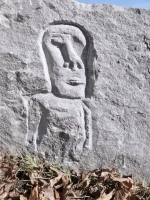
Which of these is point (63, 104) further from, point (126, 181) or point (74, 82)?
point (126, 181)

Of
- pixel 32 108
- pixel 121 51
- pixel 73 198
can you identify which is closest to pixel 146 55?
pixel 121 51

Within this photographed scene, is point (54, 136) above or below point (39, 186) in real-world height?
above

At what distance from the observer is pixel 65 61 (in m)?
2.44

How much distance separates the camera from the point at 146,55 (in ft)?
8.21

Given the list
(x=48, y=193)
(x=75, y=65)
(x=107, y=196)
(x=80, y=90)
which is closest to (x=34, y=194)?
(x=48, y=193)

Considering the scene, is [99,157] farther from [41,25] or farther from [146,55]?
[41,25]

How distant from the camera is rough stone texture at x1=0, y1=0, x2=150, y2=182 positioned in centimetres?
238

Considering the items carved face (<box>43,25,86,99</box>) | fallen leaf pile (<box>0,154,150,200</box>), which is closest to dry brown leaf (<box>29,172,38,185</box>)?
fallen leaf pile (<box>0,154,150,200</box>)

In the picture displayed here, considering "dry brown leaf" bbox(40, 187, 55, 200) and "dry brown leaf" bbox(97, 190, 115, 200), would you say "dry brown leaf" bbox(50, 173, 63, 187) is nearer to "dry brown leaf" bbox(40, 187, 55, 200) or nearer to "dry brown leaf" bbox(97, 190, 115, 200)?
"dry brown leaf" bbox(40, 187, 55, 200)

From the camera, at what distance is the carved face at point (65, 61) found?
2416 millimetres

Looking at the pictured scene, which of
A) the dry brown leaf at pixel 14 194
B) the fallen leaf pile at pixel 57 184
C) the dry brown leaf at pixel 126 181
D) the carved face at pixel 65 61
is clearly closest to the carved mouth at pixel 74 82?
the carved face at pixel 65 61

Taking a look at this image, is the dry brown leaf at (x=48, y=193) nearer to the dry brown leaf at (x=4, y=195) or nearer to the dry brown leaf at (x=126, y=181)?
the dry brown leaf at (x=4, y=195)

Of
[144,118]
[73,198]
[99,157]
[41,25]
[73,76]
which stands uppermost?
[41,25]

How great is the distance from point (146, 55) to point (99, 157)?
761mm
